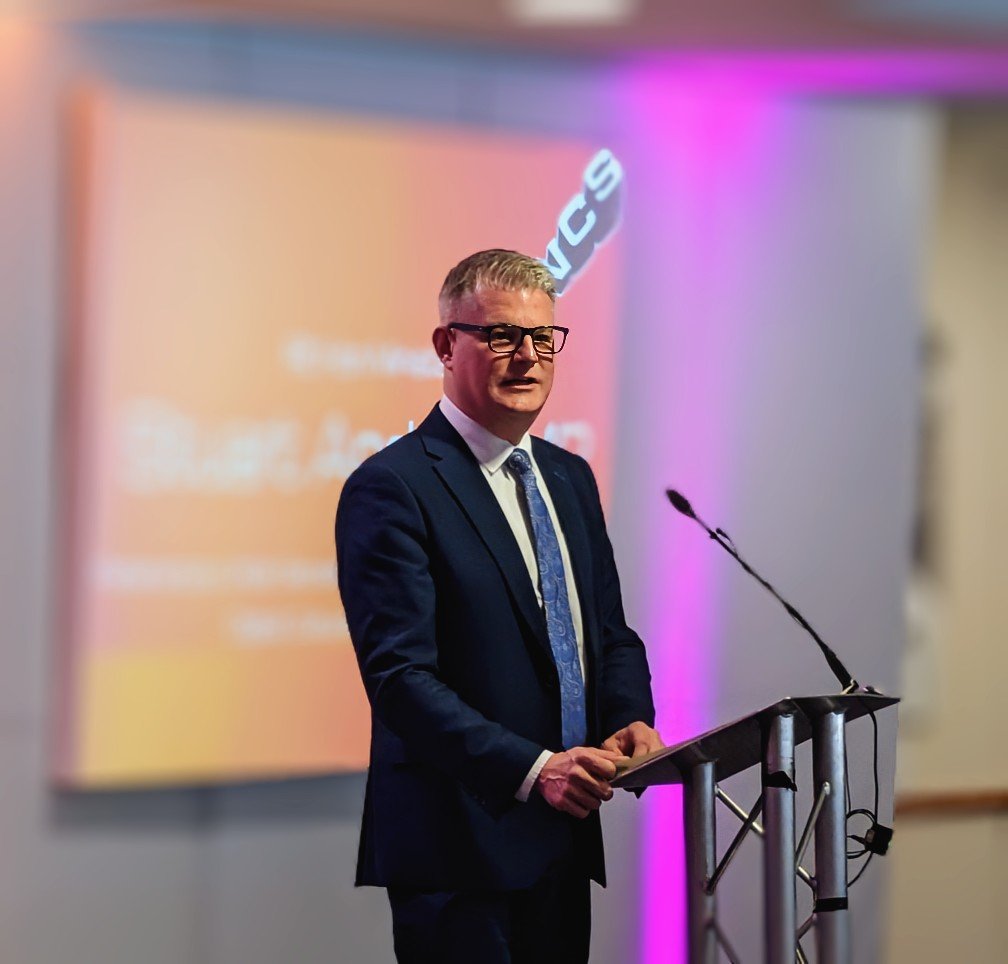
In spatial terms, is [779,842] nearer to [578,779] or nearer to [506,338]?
[578,779]

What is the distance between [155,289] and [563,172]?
1128 millimetres

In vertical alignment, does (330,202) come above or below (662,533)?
above

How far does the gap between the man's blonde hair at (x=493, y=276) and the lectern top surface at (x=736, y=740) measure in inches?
24.6

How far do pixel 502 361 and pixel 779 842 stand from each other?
2.31 ft

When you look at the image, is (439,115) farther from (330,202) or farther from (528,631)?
(528,631)

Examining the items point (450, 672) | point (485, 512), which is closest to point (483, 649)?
point (450, 672)

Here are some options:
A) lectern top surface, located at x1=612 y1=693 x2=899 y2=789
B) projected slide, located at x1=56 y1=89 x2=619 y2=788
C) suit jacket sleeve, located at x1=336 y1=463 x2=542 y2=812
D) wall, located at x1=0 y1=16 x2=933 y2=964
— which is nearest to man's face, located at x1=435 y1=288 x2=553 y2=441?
suit jacket sleeve, located at x1=336 y1=463 x2=542 y2=812

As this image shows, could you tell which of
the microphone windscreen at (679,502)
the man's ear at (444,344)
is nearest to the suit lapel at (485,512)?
the man's ear at (444,344)

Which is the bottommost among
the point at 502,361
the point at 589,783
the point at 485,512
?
the point at 589,783

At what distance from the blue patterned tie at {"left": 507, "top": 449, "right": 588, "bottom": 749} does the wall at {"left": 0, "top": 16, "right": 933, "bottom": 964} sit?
1658 millimetres

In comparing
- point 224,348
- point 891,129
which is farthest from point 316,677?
point 891,129

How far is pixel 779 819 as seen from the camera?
208 centimetres

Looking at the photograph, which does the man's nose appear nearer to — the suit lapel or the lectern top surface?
the suit lapel

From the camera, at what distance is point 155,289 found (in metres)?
4.23
